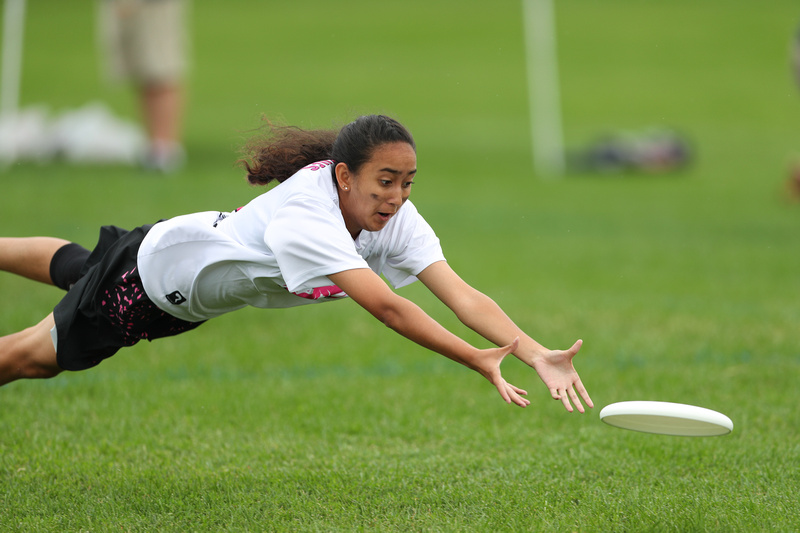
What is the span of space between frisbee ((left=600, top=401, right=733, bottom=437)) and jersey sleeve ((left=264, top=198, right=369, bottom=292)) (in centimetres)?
106

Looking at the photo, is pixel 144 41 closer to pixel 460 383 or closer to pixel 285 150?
pixel 460 383

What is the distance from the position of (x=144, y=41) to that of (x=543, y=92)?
44.8ft

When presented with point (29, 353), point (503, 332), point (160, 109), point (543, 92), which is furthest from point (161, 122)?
point (543, 92)

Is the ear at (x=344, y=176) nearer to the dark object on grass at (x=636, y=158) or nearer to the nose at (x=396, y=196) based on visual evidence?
the nose at (x=396, y=196)

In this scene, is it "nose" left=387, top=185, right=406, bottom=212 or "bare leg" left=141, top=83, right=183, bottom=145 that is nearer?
"nose" left=387, top=185, right=406, bottom=212

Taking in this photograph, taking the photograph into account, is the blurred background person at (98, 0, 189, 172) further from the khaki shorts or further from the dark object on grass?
the dark object on grass

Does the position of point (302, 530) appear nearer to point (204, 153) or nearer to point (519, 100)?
point (204, 153)

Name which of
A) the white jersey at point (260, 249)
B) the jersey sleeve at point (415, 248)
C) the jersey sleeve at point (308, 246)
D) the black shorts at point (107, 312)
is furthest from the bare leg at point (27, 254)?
the jersey sleeve at point (415, 248)

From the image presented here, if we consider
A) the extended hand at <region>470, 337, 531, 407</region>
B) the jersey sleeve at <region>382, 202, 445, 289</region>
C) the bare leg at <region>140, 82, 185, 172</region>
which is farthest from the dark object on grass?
the extended hand at <region>470, 337, 531, 407</region>

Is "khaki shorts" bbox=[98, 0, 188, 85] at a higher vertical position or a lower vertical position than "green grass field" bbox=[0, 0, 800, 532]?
higher

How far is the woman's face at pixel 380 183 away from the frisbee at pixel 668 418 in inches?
41.9

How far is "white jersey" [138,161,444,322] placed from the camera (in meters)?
3.06

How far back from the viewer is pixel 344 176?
10.4ft

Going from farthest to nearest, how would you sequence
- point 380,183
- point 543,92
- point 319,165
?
point 543,92 < point 319,165 < point 380,183
